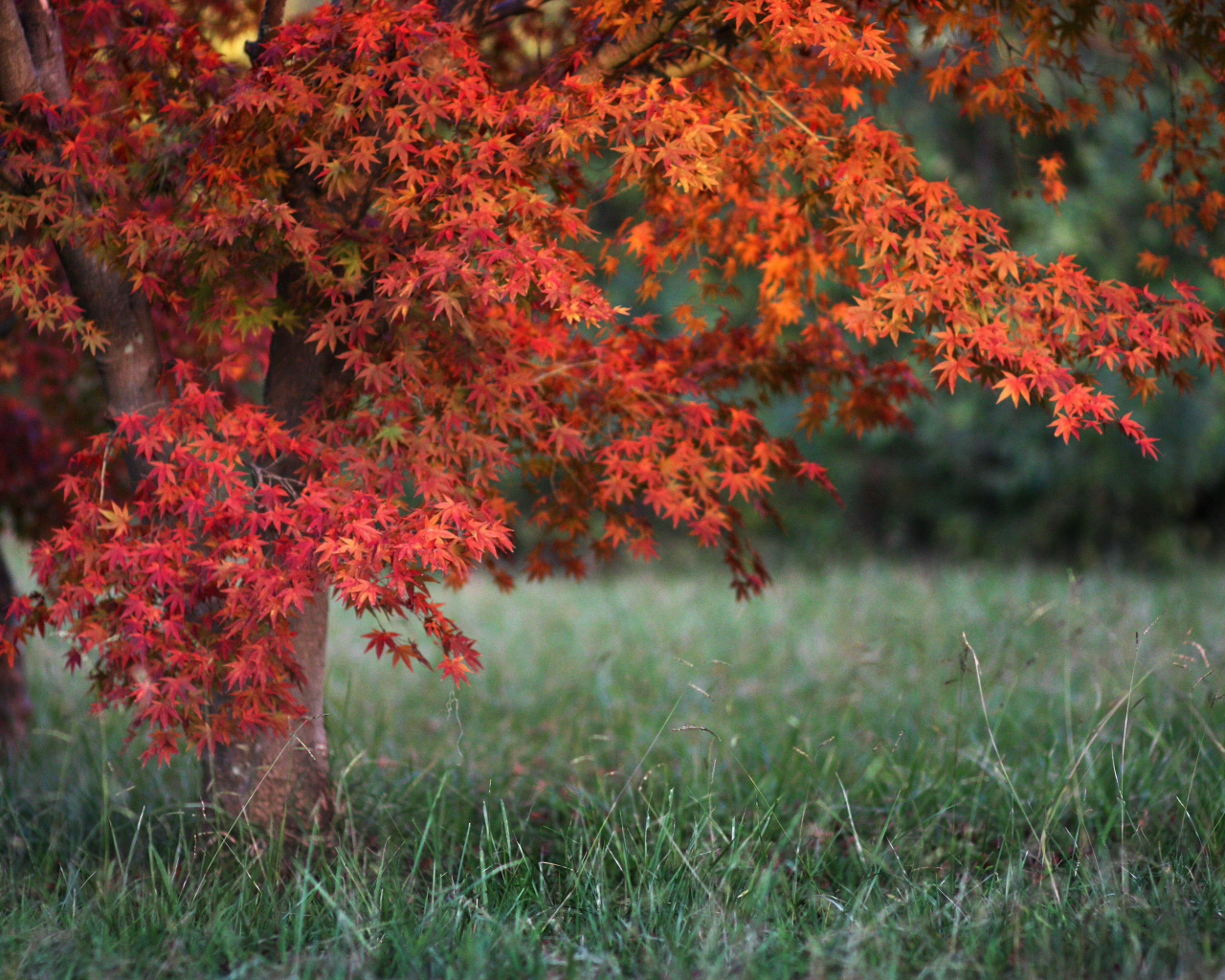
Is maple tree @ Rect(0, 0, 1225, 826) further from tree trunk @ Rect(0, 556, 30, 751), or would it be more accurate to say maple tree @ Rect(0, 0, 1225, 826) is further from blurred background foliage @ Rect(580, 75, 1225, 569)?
blurred background foliage @ Rect(580, 75, 1225, 569)

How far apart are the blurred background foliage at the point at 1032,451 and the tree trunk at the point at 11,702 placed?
6.60 metres

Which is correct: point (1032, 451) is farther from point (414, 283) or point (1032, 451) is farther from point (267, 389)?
point (414, 283)

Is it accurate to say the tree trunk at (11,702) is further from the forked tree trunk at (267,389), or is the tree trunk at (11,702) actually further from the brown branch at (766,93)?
the brown branch at (766,93)

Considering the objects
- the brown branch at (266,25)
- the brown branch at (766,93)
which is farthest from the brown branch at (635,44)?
the brown branch at (266,25)

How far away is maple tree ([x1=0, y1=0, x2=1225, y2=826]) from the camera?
2.91 m

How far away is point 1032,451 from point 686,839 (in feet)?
29.9

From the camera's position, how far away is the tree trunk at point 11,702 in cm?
484

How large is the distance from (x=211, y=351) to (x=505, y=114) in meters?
1.18

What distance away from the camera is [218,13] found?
13.6ft

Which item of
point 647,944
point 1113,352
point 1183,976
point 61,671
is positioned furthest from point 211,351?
point 61,671

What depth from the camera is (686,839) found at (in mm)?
4004

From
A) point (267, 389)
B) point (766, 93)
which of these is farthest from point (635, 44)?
point (267, 389)

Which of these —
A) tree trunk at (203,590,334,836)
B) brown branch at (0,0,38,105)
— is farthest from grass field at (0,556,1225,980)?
brown branch at (0,0,38,105)

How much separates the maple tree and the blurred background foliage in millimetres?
5902
